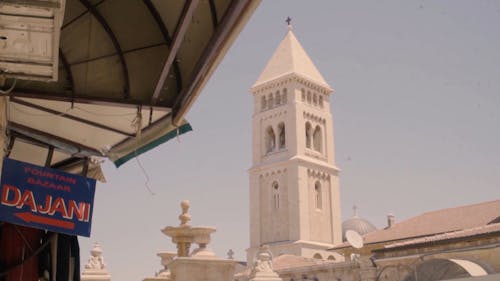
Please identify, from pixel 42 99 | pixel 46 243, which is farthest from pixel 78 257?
pixel 42 99

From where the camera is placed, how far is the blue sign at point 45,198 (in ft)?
16.5

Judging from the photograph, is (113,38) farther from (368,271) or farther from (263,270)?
(368,271)

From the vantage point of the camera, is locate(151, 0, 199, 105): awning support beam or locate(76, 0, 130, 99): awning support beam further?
locate(76, 0, 130, 99): awning support beam

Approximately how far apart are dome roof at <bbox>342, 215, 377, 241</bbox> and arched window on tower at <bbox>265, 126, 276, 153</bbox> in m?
12.6

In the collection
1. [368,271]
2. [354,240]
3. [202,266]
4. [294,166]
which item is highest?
[294,166]

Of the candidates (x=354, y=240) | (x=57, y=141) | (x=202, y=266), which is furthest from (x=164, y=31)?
(x=354, y=240)

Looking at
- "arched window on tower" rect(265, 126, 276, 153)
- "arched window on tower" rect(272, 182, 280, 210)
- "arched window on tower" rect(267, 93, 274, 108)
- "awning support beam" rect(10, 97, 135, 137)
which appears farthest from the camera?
"arched window on tower" rect(267, 93, 274, 108)

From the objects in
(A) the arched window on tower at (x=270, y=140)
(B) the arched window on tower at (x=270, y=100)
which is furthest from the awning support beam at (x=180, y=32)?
(B) the arched window on tower at (x=270, y=100)

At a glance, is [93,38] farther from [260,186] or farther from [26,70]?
[260,186]

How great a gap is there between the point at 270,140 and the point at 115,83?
56.1m

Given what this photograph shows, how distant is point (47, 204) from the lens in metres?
5.25

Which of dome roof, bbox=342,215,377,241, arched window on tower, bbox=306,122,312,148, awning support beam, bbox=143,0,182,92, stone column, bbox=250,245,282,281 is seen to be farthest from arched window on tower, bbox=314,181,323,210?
awning support beam, bbox=143,0,182,92

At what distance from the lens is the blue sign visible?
5.02 meters

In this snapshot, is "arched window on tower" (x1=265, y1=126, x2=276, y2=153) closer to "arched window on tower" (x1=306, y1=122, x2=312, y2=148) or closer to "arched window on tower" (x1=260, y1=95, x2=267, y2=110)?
"arched window on tower" (x1=260, y1=95, x2=267, y2=110)
